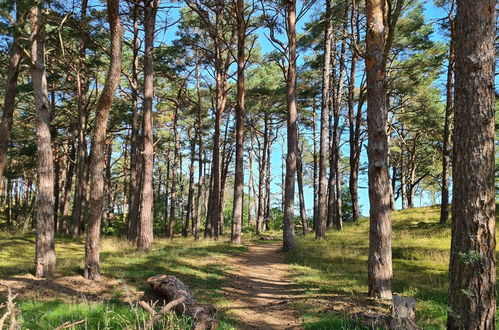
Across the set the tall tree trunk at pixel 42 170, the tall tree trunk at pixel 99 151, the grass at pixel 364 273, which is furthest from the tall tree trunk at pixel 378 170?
the tall tree trunk at pixel 42 170

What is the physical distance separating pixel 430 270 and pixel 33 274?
944 cm

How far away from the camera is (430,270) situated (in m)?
8.86

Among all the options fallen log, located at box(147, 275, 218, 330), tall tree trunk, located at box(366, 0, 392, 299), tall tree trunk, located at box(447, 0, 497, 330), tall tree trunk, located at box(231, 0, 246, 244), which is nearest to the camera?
tall tree trunk, located at box(447, 0, 497, 330)

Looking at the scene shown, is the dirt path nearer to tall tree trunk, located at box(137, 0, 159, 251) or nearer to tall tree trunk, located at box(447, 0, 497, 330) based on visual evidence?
tall tree trunk, located at box(447, 0, 497, 330)

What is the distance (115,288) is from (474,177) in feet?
20.7

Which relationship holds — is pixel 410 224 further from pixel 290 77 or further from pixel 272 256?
pixel 290 77

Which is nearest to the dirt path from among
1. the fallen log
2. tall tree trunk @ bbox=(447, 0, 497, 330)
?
the fallen log

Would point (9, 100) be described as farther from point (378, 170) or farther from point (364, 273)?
point (364, 273)

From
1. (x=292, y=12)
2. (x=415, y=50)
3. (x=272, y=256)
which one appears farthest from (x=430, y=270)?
(x=415, y=50)

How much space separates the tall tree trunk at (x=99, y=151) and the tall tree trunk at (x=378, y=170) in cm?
525

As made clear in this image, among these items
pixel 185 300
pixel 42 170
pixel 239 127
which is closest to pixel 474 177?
pixel 185 300

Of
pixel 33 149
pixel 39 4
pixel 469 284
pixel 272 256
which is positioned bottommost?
pixel 272 256

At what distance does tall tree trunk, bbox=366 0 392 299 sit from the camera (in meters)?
6.48

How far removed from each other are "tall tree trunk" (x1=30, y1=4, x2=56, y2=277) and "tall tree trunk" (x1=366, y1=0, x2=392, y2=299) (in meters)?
6.70
